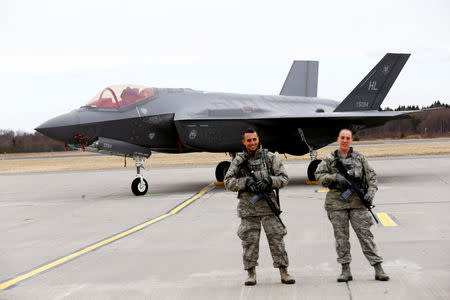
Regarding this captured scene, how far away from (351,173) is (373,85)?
49.7 feet

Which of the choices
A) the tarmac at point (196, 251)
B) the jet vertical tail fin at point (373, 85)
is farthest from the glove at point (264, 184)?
the jet vertical tail fin at point (373, 85)

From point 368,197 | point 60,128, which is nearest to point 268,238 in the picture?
point 368,197

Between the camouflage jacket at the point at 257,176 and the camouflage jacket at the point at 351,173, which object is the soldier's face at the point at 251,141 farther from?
the camouflage jacket at the point at 351,173

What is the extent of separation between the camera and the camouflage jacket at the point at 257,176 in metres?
6.07

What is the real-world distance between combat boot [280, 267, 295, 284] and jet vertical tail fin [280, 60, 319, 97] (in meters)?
20.8

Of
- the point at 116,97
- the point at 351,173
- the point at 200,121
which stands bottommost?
the point at 351,173

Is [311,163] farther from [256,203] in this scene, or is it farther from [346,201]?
[256,203]

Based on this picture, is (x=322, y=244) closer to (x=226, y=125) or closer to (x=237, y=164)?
(x=237, y=164)

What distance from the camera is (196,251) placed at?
7801mm

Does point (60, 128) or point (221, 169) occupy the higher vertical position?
point (60, 128)

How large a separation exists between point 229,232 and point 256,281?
11.3ft

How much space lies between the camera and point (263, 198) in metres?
6.05

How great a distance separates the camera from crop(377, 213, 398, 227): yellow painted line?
958cm

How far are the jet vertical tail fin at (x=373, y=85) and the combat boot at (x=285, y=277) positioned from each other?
15291mm
